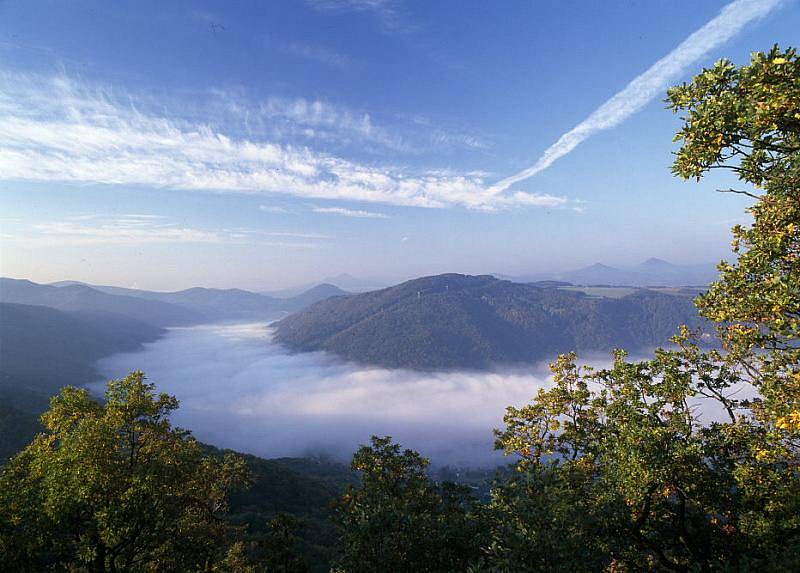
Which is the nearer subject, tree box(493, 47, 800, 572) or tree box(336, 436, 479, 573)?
tree box(493, 47, 800, 572)

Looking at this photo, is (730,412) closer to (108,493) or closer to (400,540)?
(400,540)

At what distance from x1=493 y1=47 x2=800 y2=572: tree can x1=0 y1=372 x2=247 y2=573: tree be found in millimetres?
16096

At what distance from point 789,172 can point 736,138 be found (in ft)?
9.08

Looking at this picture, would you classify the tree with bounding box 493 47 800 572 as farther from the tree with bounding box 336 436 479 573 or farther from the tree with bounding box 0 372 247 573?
the tree with bounding box 0 372 247 573

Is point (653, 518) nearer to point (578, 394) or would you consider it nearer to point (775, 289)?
point (578, 394)

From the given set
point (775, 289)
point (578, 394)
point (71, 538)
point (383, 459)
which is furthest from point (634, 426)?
point (71, 538)

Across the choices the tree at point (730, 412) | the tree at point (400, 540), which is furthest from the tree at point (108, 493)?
the tree at point (730, 412)

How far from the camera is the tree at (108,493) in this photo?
1535 centimetres

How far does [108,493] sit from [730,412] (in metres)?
29.3

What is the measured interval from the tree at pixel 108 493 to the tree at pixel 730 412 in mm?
16096

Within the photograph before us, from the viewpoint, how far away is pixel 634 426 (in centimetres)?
1592

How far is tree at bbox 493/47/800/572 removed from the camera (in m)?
12.3

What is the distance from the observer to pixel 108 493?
16750mm

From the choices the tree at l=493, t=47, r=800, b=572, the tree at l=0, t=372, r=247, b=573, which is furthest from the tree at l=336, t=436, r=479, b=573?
the tree at l=0, t=372, r=247, b=573
